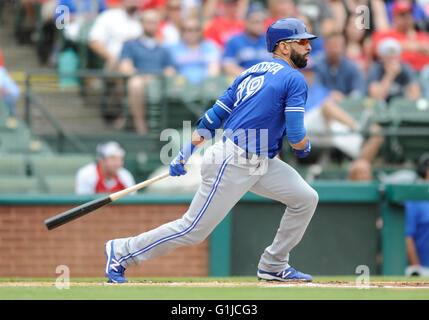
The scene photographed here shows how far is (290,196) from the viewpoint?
609 centimetres

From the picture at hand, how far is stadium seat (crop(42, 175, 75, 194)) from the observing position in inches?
371

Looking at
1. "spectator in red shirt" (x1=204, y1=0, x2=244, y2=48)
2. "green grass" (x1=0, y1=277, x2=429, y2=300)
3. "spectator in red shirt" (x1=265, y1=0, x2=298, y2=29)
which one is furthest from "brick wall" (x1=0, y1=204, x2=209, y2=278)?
"spectator in red shirt" (x1=265, y1=0, x2=298, y2=29)

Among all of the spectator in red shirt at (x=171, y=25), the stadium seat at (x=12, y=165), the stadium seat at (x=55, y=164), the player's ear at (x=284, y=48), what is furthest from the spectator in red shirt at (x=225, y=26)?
the player's ear at (x=284, y=48)

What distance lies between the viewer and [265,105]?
591 centimetres

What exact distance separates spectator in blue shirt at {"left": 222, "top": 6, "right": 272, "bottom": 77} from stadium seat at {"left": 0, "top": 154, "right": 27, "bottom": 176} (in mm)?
3100

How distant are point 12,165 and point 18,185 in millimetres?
359

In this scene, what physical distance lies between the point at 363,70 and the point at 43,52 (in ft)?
15.9

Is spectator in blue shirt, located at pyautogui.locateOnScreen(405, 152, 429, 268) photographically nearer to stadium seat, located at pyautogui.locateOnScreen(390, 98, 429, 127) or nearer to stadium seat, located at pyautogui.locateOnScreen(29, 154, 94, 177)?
stadium seat, located at pyautogui.locateOnScreen(390, 98, 429, 127)

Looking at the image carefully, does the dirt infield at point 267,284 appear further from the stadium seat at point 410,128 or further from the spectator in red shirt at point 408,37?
the spectator in red shirt at point 408,37

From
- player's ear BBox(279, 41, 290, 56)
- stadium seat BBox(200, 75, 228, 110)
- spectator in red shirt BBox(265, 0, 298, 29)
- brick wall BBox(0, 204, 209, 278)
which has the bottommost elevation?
brick wall BBox(0, 204, 209, 278)

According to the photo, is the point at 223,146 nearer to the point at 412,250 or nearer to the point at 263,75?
the point at 263,75

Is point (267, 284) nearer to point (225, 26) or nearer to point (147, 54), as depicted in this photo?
point (147, 54)

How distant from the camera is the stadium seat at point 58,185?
30.9ft
